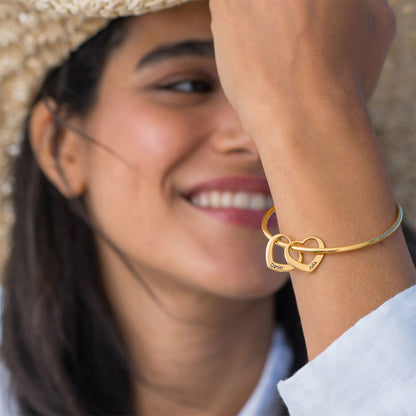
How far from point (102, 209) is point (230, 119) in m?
0.34

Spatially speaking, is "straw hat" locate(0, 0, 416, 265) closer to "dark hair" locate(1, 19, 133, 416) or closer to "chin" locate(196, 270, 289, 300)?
"dark hair" locate(1, 19, 133, 416)

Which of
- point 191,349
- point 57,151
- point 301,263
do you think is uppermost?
point 301,263

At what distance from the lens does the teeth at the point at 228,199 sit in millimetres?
1142

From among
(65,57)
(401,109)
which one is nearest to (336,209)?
(65,57)

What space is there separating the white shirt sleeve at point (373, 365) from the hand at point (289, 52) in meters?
0.24

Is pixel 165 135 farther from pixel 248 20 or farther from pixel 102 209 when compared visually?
pixel 248 20

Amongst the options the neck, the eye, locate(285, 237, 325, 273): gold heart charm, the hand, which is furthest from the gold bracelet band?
the neck

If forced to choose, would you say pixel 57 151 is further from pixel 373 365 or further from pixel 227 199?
pixel 373 365

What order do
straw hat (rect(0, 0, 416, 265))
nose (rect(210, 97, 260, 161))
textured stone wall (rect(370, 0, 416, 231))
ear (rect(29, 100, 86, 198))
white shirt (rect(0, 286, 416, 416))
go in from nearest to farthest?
white shirt (rect(0, 286, 416, 416)) < straw hat (rect(0, 0, 416, 265)) < nose (rect(210, 97, 260, 161)) < ear (rect(29, 100, 86, 198)) < textured stone wall (rect(370, 0, 416, 231))

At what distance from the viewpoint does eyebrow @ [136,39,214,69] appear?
1.12 meters

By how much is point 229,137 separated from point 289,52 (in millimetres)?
415

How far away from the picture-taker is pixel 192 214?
1136 millimetres

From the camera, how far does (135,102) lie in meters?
1.16

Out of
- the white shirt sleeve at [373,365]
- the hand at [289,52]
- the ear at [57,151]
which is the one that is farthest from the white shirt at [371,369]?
the ear at [57,151]
